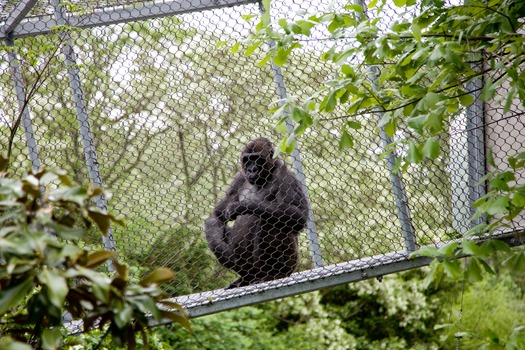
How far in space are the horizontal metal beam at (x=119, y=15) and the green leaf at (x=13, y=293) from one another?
2.24m

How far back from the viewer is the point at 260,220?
436 centimetres

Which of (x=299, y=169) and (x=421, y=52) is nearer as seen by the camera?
(x=421, y=52)

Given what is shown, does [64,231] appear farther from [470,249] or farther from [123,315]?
[470,249]

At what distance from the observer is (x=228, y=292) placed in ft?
12.1

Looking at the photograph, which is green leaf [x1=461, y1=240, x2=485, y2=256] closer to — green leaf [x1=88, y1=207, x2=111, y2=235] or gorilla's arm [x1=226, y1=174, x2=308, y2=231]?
green leaf [x1=88, y1=207, x2=111, y2=235]

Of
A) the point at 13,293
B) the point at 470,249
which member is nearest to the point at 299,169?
the point at 470,249

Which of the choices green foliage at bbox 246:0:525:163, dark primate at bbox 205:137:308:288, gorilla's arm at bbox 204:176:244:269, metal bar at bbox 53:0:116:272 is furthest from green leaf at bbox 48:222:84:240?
→ gorilla's arm at bbox 204:176:244:269

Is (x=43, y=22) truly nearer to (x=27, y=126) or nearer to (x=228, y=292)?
(x=27, y=126)

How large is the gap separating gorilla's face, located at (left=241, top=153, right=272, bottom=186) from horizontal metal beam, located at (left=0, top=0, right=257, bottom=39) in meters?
1.11

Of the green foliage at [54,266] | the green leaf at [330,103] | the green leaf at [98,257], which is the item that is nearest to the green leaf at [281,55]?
the green leaf at [330,103]

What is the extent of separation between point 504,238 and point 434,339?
5.91m

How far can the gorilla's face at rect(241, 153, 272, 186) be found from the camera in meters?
4.45

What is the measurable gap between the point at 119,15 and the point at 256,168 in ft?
4.32

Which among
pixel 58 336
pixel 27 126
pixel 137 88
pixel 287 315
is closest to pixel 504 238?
pixel 137 88
